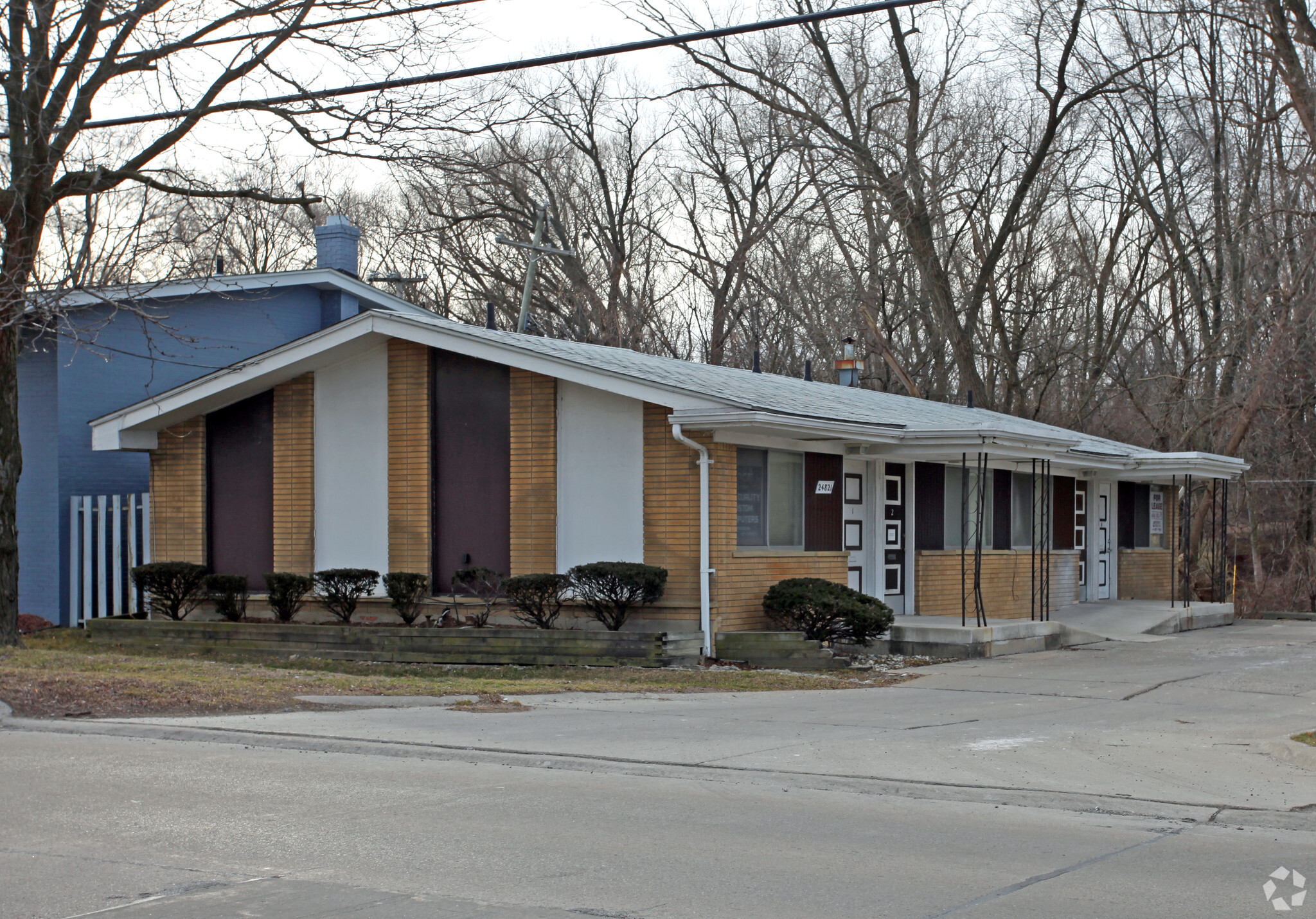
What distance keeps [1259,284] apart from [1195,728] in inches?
914

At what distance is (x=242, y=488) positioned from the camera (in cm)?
2036

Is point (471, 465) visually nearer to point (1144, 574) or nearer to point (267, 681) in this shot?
point (267, 681)

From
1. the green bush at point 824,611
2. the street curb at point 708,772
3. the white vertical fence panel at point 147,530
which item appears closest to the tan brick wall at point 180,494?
the white vertical fence panel at point 147,530

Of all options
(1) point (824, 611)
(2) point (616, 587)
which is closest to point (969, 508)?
(1) point (824, 611)

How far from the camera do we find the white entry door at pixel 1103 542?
27.1 meters

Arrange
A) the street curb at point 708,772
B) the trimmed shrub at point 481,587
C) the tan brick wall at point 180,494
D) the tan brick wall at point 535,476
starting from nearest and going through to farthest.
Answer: the street curb at point 708,772, the trimmed shrub at point 481,587, the tan brick wall at point 535,476, the tan brick wall at point 180,494

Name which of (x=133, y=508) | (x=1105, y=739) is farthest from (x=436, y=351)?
(x=1105, y=739)

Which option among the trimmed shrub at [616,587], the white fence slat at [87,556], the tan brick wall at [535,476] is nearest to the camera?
the trimmed shrub at [616,587]

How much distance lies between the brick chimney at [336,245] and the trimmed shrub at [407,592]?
1030 centimetres

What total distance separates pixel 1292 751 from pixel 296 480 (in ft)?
46.2

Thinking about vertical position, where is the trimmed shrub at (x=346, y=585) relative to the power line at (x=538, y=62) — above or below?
below

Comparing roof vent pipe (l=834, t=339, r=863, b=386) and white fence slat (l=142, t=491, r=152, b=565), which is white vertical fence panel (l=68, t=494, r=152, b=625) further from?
roof vent pipe (l=834, t=339, r=863, b=386)

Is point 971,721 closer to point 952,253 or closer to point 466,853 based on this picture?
point 466,853

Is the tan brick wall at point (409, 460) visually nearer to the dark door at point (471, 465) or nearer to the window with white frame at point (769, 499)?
the dark door at point (471, 465)
